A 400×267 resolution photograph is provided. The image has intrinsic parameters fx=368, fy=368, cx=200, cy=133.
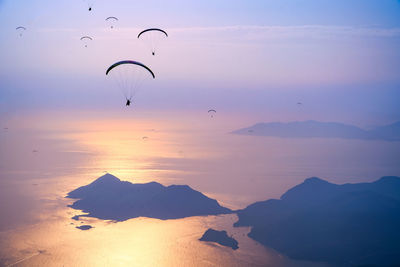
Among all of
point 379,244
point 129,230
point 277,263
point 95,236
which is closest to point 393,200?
point 379,244

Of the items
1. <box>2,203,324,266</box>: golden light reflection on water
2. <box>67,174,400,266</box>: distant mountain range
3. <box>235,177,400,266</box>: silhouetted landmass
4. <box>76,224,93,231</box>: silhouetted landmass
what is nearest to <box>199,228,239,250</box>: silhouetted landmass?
→ <box>67,174,400,266</box>: distant mountain range

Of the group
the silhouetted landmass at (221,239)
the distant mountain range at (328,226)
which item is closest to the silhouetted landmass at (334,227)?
the distant mountain range at (328,226)

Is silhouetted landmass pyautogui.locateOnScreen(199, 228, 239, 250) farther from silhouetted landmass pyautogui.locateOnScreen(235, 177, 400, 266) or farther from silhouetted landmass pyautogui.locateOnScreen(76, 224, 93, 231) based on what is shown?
silhouetted landmass pyautogui.locateOnScreen(76, 224, 93, 231)

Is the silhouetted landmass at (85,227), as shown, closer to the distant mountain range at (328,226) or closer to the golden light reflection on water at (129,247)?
the distant mountain range at (328,226)

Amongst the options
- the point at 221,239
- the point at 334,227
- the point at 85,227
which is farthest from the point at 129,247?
the point at 334,227

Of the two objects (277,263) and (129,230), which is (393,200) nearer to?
(277,263)
